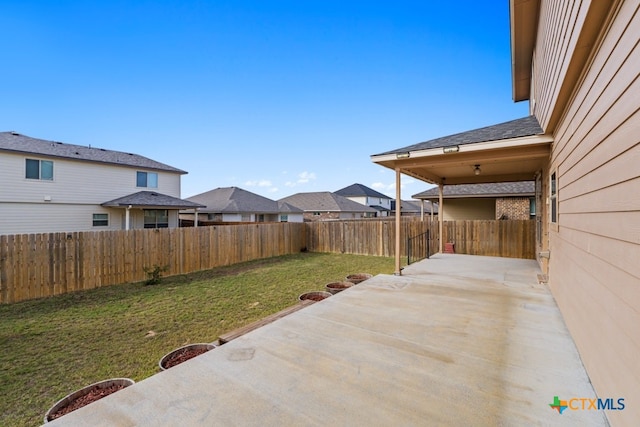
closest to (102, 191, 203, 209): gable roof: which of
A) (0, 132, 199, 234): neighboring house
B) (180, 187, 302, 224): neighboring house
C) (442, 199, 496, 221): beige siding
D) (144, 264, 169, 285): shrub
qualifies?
(0, 132, 199, 234): neighboring house

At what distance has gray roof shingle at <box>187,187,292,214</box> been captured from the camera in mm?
23781

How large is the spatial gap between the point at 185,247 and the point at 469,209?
1400cm

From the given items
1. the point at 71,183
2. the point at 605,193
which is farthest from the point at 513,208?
the point at 71,183

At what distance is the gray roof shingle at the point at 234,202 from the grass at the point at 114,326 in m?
15.4

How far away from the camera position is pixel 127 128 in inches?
681

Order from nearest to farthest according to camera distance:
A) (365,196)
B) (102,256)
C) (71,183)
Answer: (102,256), (71,183), (365,196)

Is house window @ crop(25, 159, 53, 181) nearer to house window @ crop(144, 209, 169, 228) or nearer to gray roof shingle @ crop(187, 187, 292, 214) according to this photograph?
house window @ crop(144, 209, 169, 228)

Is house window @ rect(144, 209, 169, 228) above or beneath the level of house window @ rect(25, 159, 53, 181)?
beneath

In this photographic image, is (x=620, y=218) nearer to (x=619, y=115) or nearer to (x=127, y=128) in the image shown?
(x=619, y=115)

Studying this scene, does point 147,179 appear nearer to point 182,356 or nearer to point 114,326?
point 114,326

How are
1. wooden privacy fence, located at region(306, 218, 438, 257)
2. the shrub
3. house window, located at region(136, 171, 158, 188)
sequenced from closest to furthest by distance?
the shrub
wooden privacy fence, located at region(306, 218, 438, 257)
house window, located at region(136, 171, 158, 188)

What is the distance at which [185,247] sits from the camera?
949 cm

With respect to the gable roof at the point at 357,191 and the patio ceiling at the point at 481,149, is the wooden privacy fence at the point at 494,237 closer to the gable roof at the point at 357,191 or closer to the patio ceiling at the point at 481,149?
the patio ceiling at the point at 481,149

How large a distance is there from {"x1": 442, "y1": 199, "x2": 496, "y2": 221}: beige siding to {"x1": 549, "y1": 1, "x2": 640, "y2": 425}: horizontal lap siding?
44.7 feet
